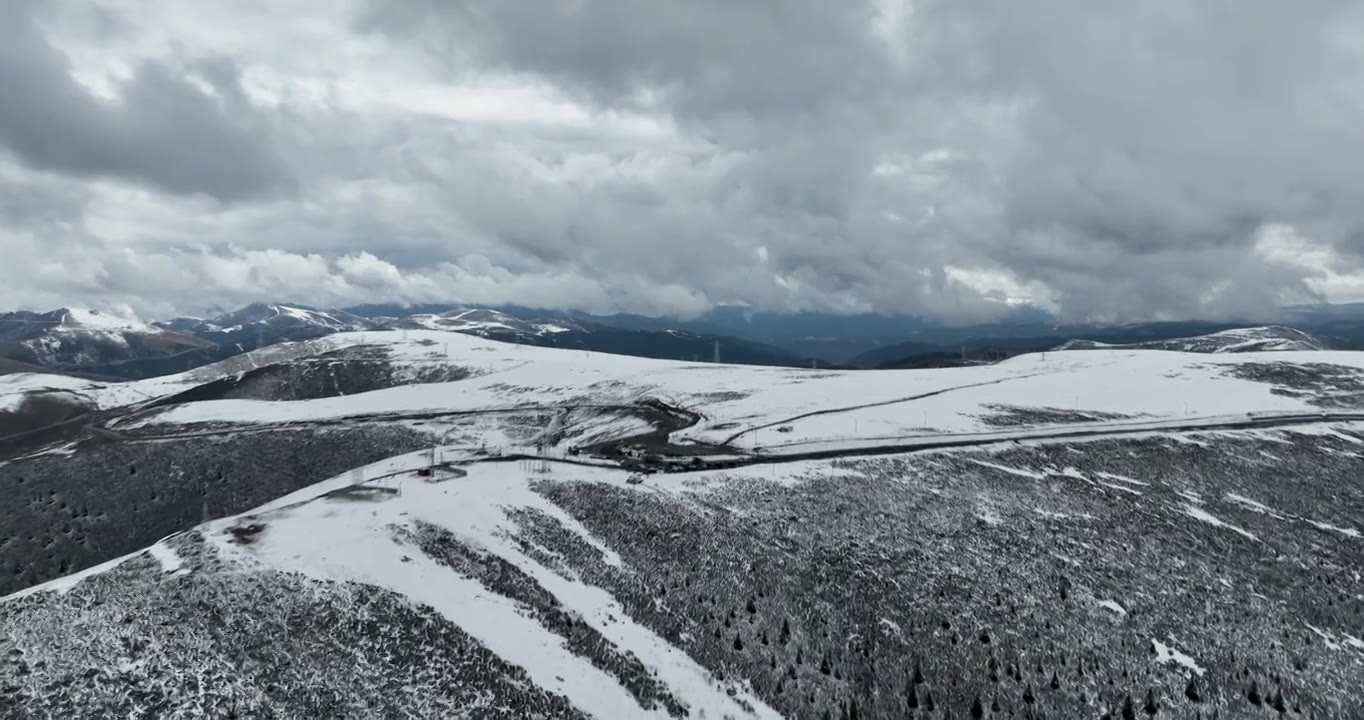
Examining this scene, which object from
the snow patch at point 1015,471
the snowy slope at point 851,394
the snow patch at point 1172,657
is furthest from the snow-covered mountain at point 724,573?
the snowy slope at point 851,394

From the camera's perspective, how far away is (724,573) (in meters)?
38.4

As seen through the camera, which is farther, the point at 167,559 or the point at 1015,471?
the point at 1015,471

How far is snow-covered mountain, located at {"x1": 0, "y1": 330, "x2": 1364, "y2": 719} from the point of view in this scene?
Answer: 1056 inches

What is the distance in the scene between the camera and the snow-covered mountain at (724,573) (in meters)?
26.8

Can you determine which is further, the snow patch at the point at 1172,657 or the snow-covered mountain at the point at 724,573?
the snow patch at the point at 1172,657

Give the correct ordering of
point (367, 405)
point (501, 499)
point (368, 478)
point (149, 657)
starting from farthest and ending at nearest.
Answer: point (367, 405)
point (368, 478)
point (501, 499)
point (149, 657)

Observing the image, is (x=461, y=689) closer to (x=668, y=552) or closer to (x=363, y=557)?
(x=363, y=557)

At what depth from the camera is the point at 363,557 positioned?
34.3 m

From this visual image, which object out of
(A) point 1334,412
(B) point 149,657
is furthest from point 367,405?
(A) point 1334,412

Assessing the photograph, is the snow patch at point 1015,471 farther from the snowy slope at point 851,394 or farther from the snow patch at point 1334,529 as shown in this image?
the snow patch at point 1334,529

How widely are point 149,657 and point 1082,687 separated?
1664 inches

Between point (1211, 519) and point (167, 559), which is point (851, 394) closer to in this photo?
point (1211, 519)

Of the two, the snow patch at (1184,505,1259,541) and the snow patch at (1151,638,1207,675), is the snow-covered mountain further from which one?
the snow patch at (1184,505,1259,541)

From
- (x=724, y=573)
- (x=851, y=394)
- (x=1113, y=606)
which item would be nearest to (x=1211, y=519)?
(x=1113, y=606)
